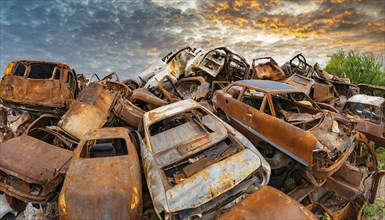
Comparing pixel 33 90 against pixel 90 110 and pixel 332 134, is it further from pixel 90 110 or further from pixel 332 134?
pixel 332 134

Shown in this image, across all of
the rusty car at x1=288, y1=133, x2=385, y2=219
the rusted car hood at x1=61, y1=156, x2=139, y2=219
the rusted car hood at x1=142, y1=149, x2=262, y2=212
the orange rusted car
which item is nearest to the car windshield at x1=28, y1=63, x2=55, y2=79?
the orange rusted car

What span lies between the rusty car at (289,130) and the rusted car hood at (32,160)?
3.39 meters

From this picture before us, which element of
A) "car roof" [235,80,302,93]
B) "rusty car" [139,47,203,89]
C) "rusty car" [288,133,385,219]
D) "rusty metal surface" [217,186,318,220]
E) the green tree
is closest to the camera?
"rusty metal surface" [217,186,318,220]

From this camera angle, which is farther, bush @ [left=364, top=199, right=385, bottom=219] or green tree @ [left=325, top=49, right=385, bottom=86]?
green tree @ [left=325, top=49, right=385, bottom=86]

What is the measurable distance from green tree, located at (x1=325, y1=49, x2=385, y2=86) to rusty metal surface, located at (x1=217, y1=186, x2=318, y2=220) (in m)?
18.5

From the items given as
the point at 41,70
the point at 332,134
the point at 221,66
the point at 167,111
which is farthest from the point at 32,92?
the point at 332,134

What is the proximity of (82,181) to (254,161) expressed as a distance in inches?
94.3

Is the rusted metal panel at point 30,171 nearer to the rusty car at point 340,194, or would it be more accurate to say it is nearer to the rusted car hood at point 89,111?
the rusted car hood at point 89,111

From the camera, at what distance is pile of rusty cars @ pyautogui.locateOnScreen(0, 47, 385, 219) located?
3369mm

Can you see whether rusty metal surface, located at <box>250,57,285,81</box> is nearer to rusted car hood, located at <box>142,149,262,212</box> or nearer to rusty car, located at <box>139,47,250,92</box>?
rusty car, located at <box>139,47,250,92</box>

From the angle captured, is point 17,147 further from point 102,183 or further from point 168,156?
point 168,156

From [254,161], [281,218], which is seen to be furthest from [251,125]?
[281,218]

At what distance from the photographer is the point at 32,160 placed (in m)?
4.56

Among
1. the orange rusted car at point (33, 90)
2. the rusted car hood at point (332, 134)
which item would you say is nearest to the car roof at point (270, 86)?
the rusted car hood at point (332, 134)
